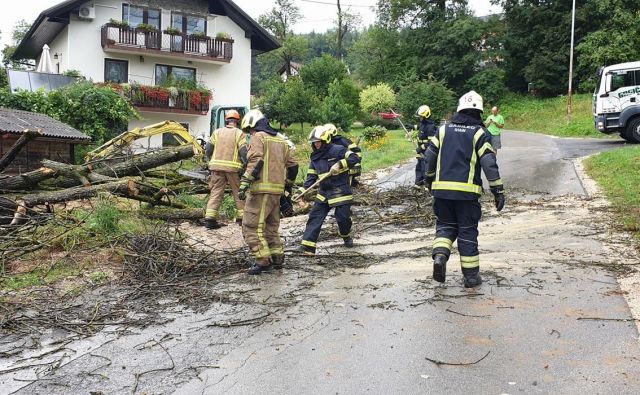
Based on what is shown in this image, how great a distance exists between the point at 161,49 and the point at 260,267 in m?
23.7

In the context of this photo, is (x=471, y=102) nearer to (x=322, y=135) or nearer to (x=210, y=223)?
(x=322, y=135)

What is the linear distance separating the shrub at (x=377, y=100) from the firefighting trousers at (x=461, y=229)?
36.0 metres

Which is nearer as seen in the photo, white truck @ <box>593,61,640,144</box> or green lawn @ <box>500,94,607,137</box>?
white truck @ <box>593,61,640,144</box>

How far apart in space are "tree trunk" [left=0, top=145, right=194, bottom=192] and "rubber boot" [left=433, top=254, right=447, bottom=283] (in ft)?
20.0

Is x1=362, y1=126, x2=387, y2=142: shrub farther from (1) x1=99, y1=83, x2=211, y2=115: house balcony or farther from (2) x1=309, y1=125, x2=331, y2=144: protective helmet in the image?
(2) x1=309, y1=125, x2=331, y2=144: protective helmet

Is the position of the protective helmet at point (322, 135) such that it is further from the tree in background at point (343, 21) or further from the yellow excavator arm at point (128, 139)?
the tree in background at point (343, 21)

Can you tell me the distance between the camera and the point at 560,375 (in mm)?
3691

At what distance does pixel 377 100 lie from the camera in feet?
137

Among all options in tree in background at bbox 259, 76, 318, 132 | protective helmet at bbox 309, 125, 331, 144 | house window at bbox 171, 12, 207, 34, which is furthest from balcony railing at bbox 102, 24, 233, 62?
protective helmet at bbox 309, 125, 331, 144

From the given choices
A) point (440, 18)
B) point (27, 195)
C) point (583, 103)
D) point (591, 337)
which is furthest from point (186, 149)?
point (440, 18)

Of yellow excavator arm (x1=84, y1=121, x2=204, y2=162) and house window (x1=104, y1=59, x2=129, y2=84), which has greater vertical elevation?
house window (x1=104, y1=59, x2=129, y2=84)

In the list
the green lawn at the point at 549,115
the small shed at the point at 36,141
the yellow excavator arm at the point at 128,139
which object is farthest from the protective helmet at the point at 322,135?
the green lawn at the point at 549,115

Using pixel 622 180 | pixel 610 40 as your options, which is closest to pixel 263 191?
pixel 622 180

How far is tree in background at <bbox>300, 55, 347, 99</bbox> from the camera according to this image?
4316 cm
